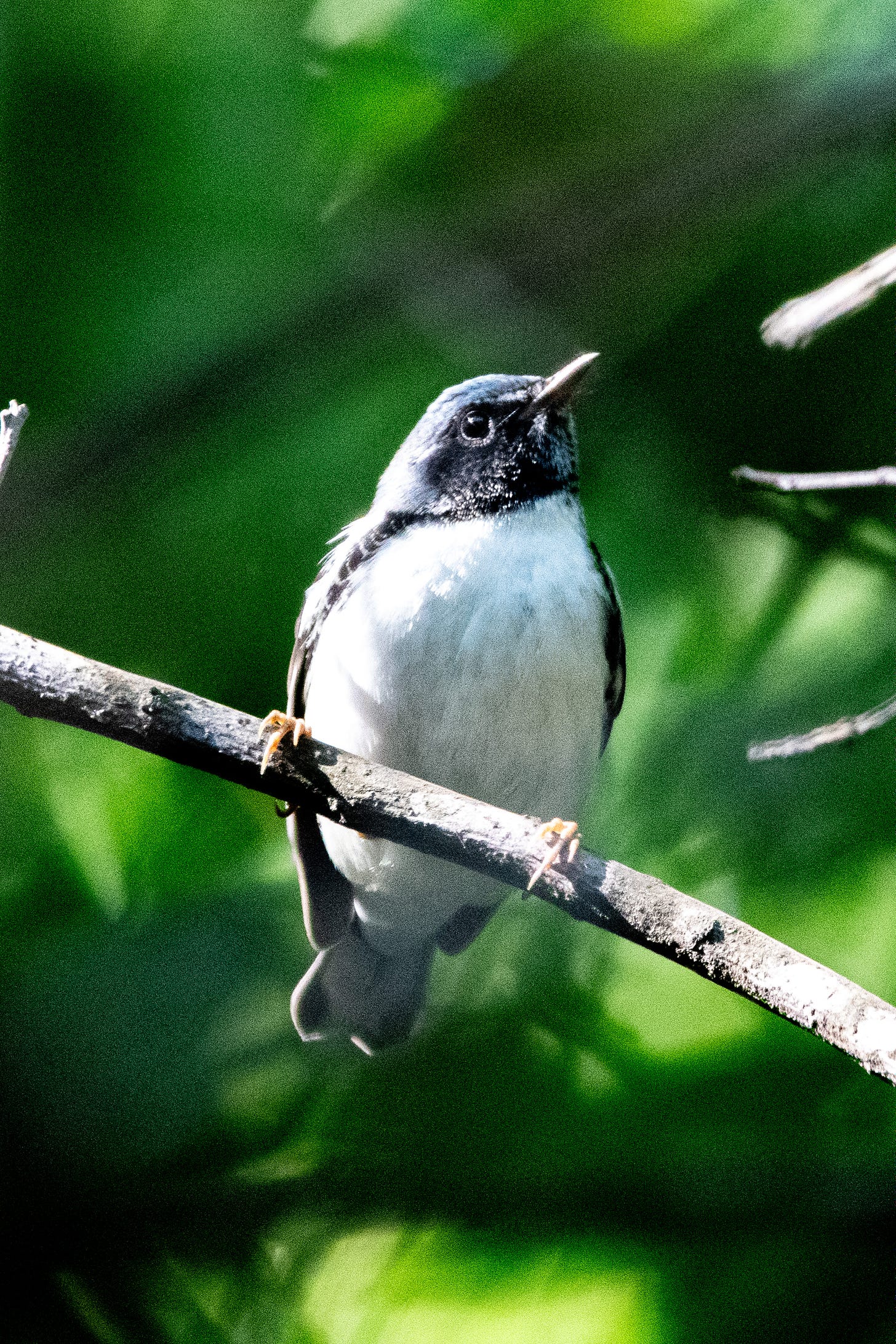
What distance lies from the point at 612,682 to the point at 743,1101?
0.46m

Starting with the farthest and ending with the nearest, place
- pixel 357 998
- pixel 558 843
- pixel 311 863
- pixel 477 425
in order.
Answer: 1. pixel 477 425
2. pixel 311 863
3. pixel 357 998
4. pixel 558 843

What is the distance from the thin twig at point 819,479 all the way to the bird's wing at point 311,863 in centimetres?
52

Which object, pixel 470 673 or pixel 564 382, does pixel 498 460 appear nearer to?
pixel 564 382

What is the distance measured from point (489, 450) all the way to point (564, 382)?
0.12 metres

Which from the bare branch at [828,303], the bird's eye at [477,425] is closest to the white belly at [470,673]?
the bird's eye at [477,425]

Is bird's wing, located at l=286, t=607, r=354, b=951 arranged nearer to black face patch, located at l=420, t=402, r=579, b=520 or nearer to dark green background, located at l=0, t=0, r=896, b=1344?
dark green background, located at l=0, t=0, r=896, b=1344

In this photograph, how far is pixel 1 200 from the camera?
1355 mm

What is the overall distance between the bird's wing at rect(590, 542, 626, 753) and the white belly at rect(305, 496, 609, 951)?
1 cm

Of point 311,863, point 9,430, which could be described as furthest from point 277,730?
point 9,430

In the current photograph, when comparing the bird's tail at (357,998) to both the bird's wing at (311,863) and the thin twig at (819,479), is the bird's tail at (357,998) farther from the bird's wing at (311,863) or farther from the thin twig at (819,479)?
the thin twig at (819,479)

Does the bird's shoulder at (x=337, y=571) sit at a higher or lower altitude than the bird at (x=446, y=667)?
higher

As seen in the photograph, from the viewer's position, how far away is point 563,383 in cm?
130

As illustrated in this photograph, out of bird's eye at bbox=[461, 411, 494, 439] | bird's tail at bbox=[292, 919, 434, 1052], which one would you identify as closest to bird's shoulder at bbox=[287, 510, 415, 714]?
bird's eye at bbox=[461, 411, 494, 439]

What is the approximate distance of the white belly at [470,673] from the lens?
1.23 m
